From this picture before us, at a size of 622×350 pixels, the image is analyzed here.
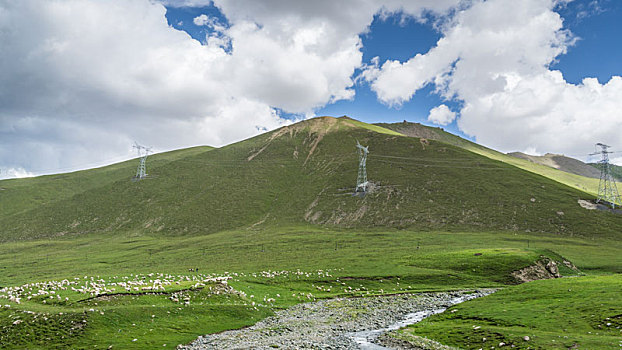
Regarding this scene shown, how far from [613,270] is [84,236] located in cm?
21044

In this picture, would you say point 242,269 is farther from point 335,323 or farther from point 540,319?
point 540,319

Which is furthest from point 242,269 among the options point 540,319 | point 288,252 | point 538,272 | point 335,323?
point 538,272

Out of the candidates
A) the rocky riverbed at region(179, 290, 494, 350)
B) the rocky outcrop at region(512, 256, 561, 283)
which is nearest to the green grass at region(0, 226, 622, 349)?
the rocky outcrop at region(512, 256, 561, 283)

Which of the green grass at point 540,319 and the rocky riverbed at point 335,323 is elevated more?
the green grass at point 540,319

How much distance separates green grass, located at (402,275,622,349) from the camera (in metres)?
27.1

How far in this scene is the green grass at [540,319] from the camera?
27.1 metres

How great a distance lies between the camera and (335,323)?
39.9 metres

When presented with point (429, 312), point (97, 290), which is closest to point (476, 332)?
point (429, 312)

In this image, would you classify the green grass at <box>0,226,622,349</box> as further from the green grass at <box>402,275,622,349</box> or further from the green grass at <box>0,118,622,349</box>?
the green grass at <box>402,275,622,349</box>

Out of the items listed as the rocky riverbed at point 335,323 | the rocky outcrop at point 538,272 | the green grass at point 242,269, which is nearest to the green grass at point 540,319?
the rocky riverbed at point 335,323

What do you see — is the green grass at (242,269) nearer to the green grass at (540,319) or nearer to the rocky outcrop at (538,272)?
the rocky outcrop at (538,272)

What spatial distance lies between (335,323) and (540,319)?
20.3m

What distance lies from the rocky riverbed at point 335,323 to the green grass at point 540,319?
432 centimetres

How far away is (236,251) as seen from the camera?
387ft
